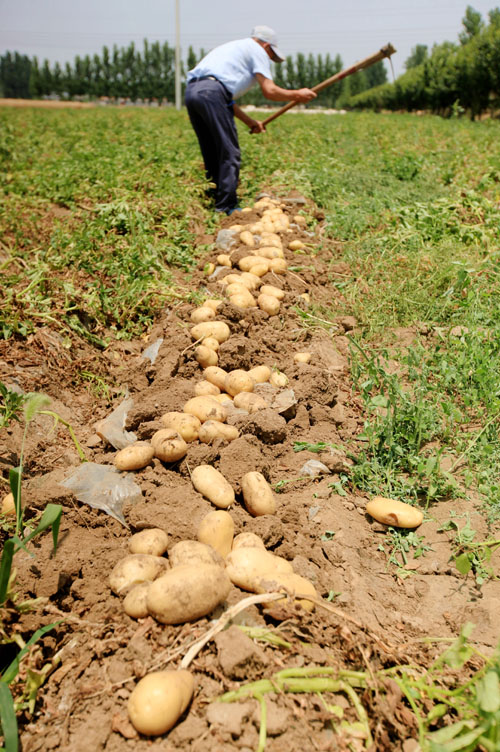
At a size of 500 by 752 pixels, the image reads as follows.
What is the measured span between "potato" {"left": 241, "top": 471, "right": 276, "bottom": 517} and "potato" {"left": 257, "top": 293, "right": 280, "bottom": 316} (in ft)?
5.48

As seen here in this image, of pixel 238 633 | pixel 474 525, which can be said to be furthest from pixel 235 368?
pixel 238 633

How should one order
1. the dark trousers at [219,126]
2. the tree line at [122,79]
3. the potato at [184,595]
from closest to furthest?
the potato at [184,595], the dark trousers at [219,126], the tree line at [122,79]

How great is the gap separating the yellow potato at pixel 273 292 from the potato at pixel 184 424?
150cm

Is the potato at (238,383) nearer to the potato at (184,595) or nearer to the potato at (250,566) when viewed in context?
the potato at (250,566)

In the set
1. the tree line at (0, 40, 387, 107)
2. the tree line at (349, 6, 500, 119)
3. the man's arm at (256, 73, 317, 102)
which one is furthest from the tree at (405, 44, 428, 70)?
the man's arm at (256, 73, 317, 102)

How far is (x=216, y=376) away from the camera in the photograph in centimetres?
284

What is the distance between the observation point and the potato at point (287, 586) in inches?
63.8

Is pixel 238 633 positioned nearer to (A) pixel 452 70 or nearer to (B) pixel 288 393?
(B) pixel 288 393

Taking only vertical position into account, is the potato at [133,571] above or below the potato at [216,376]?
below

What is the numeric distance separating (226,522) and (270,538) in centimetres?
20

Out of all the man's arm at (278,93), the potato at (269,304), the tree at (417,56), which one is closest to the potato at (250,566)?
the potato at (269,304)

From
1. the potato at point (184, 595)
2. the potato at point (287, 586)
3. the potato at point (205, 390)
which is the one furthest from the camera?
the potato at point (205, 390)

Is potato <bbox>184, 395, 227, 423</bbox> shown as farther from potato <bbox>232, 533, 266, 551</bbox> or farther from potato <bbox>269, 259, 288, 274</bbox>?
potato <bbox>269, 259, 288, 274</bbox>

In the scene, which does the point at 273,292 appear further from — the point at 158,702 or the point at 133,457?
the point at 158,702
